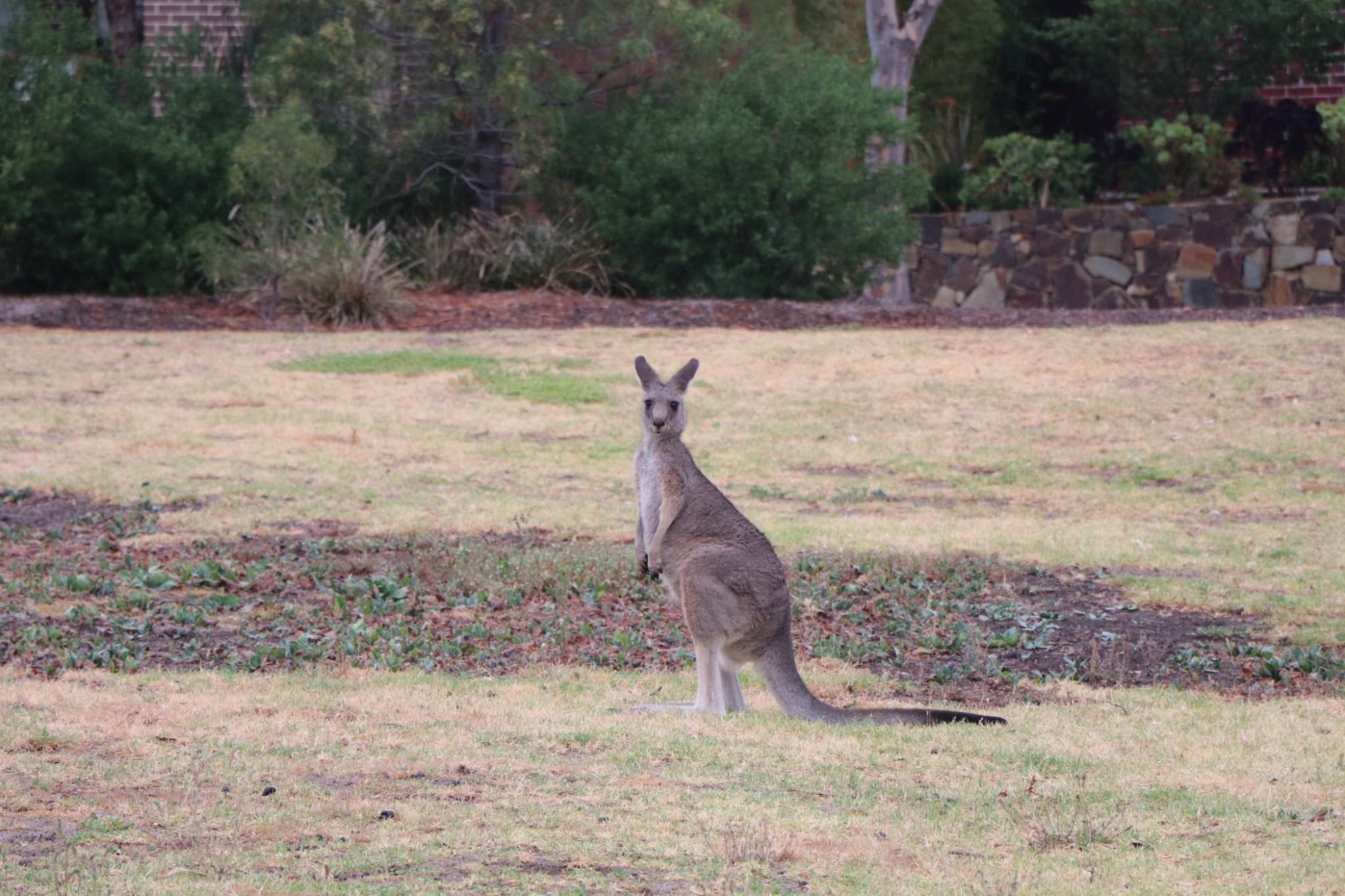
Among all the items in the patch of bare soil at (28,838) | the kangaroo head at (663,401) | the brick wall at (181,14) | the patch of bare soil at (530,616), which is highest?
the brick wall at (181,14)

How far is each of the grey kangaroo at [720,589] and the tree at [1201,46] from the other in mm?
18559

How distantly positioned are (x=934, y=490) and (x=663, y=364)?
4.32 metres

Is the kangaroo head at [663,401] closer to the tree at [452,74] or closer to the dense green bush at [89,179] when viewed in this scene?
the tree at [452,74]

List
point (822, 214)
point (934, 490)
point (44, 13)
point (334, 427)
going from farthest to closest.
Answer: point (44, 13) < point (822, 214) < point (334, 427) < point (934, 490)

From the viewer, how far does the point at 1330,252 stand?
21.8 metres

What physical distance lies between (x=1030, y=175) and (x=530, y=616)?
17.1m

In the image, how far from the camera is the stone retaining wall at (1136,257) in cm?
2197

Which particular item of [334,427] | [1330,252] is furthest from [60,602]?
[1330,252]

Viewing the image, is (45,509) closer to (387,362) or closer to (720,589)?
(387,362)

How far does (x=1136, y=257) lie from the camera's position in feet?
74.9

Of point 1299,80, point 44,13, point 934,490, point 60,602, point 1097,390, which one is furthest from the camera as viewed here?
point 1299,80

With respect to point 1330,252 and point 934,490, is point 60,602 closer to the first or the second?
point 934,490

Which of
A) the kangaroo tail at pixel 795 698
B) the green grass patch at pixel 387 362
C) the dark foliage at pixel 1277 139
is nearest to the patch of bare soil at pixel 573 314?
the green grass patch at pixel 387 362

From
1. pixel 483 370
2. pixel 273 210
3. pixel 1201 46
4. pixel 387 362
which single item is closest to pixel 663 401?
pixel 483 370
